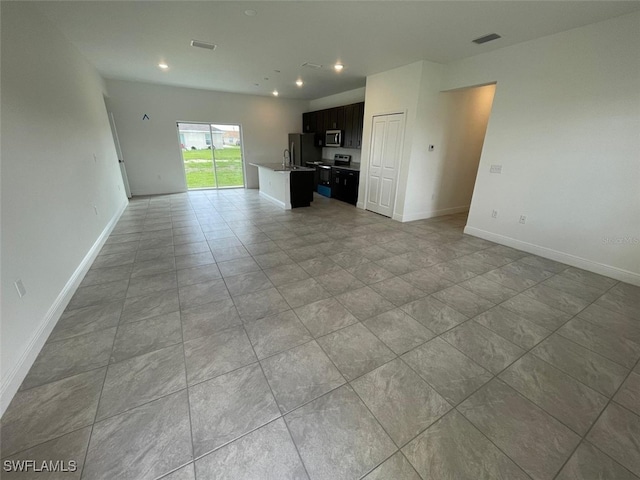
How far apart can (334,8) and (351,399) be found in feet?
11.4

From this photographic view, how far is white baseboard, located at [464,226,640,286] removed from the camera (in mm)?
2948

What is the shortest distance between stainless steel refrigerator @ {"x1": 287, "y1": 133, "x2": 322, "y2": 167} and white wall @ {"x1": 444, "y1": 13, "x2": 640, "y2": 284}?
15.2 feet

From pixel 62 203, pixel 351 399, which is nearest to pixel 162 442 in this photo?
pixel 351 399

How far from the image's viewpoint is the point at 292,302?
2467 mm

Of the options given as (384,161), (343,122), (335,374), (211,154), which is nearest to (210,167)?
(211,154)

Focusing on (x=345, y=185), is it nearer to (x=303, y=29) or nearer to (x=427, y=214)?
(x=427, y=214)

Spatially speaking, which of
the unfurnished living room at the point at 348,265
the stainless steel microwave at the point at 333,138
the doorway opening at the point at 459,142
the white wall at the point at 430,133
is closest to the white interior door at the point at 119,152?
the unfurnished living room at the point at 348,265

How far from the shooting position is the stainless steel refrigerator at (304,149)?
785 centimetres

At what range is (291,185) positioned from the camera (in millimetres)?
5793

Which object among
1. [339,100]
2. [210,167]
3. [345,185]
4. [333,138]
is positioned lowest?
[345,185]

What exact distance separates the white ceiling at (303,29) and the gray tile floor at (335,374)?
275cm

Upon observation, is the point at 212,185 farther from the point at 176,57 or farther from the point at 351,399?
the point at 351,399

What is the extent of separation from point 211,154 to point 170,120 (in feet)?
4.11

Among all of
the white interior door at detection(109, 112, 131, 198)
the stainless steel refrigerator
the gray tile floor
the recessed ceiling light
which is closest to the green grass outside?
the white interior door at detection(109, 112, 131, 198)
